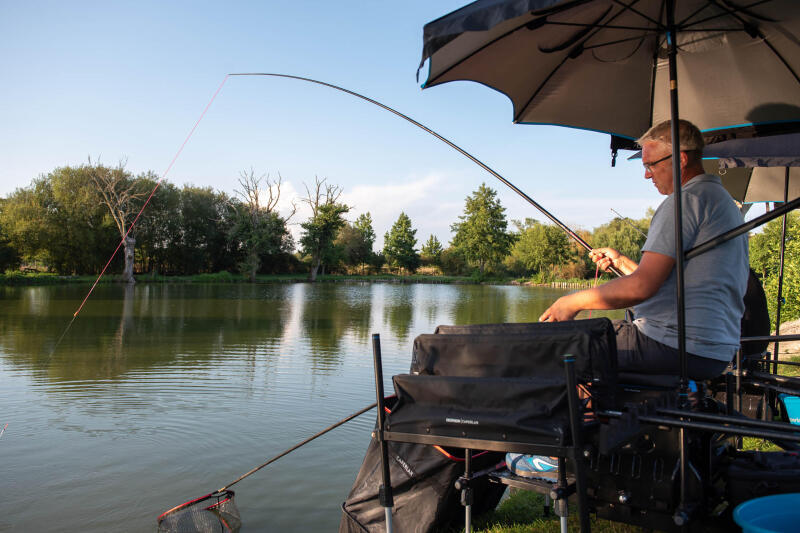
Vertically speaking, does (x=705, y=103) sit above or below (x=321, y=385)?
above

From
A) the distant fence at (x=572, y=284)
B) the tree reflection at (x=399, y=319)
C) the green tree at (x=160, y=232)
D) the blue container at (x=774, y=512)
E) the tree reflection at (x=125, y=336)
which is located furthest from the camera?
the distant fence at (x=572, y=284)

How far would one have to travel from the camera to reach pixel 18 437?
4988 mm

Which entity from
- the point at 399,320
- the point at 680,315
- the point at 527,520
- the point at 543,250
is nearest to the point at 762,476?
the point at 680,315

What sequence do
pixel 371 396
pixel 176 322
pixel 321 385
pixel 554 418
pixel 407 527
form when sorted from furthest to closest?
pixel 176 322 < pixel 321 385 < pixel 371 396 < pixel 407 527 < pixel 554 418

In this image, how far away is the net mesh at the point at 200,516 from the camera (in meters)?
3.15

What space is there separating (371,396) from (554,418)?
5.42 m

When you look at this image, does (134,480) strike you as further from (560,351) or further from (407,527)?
(560,351)

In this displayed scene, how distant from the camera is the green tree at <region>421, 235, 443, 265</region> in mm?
69312

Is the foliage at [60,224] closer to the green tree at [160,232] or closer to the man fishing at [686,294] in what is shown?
the green tree at [160,232]

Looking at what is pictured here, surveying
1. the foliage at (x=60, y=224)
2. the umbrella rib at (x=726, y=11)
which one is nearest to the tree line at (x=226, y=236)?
the foliage at (x=60, y=224)

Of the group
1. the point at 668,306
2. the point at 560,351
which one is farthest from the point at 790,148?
the point at 560,351

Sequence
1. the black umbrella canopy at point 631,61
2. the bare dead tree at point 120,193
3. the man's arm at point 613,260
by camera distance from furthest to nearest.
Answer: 1. the bare dead tree at point 120,193
2. the man's arm at point 613,260
3. the black umbrella canopy at point 631,61

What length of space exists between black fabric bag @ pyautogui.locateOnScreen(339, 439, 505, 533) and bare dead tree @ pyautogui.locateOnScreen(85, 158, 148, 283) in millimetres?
38249

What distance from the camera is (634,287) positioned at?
6.61 feet
